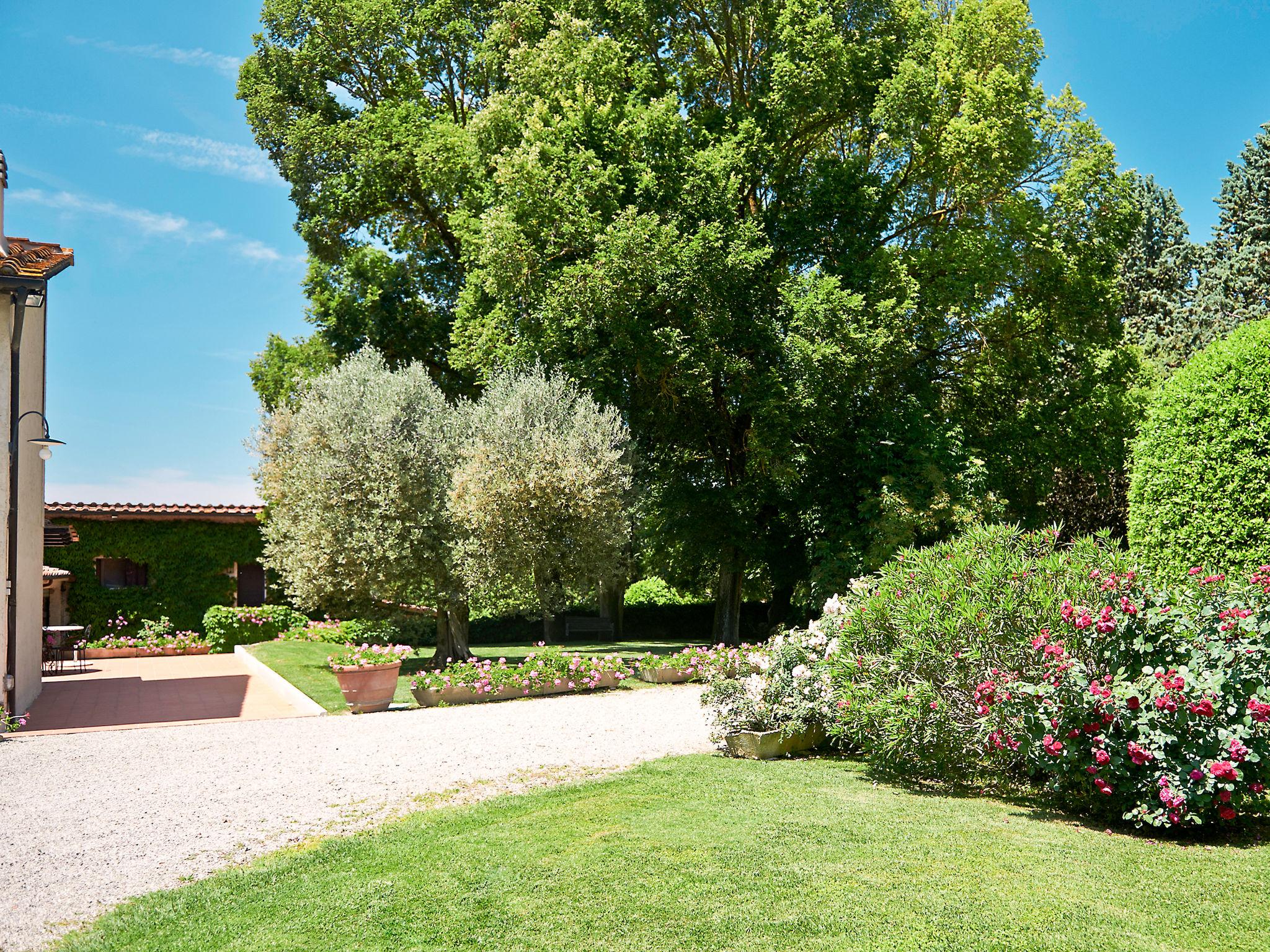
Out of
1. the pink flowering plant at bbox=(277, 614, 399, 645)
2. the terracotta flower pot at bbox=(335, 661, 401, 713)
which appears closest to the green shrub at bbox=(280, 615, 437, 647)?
the pink flowering plant at bbox=(277, 614, 399, 645)

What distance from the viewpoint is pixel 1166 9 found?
17.0 m

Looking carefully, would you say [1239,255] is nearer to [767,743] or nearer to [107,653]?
[767,743]

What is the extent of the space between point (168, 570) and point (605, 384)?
1355 centimetres

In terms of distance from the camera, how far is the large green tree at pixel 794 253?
1833 cm

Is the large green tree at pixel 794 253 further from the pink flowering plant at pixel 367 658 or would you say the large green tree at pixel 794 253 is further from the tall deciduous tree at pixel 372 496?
the pink flowering plant at pixel 367 658

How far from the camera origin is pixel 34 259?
1292cm

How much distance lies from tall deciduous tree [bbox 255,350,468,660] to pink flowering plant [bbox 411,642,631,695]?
6.90ft

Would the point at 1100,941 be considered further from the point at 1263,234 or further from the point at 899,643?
the point at 1263,234

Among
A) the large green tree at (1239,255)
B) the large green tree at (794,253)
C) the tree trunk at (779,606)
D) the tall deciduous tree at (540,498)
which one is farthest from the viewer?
the large green tree at (1239,255)

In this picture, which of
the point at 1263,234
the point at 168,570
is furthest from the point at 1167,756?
the point at 1263,234

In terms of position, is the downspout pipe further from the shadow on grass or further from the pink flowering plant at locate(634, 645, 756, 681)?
the shadow on grass

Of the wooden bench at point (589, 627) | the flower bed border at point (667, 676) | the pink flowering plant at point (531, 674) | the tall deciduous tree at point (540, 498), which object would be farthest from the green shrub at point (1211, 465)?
the wooden bench at point (589, 627)

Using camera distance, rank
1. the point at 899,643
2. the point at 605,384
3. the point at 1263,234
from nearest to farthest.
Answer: the point at 899,643
the point at 605,384
the point at 1263,234

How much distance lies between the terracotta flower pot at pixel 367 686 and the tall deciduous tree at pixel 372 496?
8.91 feet
